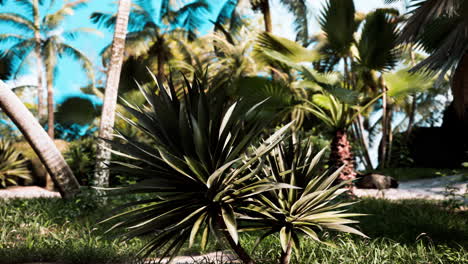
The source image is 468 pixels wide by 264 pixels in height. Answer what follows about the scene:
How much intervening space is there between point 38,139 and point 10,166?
8.39m

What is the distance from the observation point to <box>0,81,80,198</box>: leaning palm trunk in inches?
285

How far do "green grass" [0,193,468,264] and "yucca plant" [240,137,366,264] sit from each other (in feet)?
2.35

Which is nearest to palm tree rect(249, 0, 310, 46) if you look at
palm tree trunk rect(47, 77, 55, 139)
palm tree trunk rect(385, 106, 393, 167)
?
palm tree trunk rect(385, 106, 393, 167)

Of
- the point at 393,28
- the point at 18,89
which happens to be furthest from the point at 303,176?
the point at 18,89

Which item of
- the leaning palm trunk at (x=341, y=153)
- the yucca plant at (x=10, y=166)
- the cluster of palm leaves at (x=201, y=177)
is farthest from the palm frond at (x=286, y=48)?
the yucca plant at (x=10, y=166)

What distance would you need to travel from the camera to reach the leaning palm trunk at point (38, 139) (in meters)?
7.24

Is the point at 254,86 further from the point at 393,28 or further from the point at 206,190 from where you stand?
the point at 206,190

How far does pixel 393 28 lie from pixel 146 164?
666 centimetres

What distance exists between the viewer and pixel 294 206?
132 inches

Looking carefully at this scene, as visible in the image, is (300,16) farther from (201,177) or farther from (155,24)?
(201,177)

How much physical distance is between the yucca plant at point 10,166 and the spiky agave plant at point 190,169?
43.2ft

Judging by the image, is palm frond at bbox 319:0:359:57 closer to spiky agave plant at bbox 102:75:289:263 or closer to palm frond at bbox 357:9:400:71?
palm frond at bbox 357:9:400:71

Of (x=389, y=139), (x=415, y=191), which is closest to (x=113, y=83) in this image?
(x=415, y=191)

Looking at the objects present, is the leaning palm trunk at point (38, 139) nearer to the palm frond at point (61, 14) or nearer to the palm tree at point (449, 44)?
the palm tree at point (449, 44)
